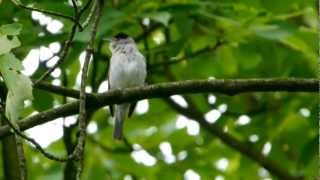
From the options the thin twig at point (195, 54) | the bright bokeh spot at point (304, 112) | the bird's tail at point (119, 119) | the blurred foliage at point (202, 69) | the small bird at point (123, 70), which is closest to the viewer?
the blurred foliage at point (202, 69)

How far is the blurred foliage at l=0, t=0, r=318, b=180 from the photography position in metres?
5.25

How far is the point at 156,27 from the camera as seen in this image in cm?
643

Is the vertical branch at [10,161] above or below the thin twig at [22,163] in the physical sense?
below

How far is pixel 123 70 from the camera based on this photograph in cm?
720

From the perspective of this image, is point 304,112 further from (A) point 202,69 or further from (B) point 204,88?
(B) point 204,88

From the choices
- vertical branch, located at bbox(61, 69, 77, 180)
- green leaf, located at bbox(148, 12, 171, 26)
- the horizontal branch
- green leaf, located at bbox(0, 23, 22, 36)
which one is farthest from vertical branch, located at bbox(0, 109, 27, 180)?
green leaf, located at bbox(0, 23, 22, 36)

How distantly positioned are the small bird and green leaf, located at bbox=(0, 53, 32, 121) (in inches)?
155

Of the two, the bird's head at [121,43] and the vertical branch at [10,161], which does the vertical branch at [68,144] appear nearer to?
the vertical branch at [10,161]

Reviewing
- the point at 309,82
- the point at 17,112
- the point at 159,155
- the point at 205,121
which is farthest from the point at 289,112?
the point at 17,112

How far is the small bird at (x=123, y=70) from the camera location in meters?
6.87

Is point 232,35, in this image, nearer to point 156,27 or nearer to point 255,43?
point 255,43

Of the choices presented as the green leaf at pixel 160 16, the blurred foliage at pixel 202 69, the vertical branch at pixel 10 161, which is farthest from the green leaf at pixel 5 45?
the vertical branch at pixel 10 161

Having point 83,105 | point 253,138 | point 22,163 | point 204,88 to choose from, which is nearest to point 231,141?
point 253,138

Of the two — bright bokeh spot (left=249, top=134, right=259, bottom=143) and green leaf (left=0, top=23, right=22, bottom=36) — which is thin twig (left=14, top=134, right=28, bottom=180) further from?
bright bokeh spot (left=249, top=134, right=259, bottom=143)
